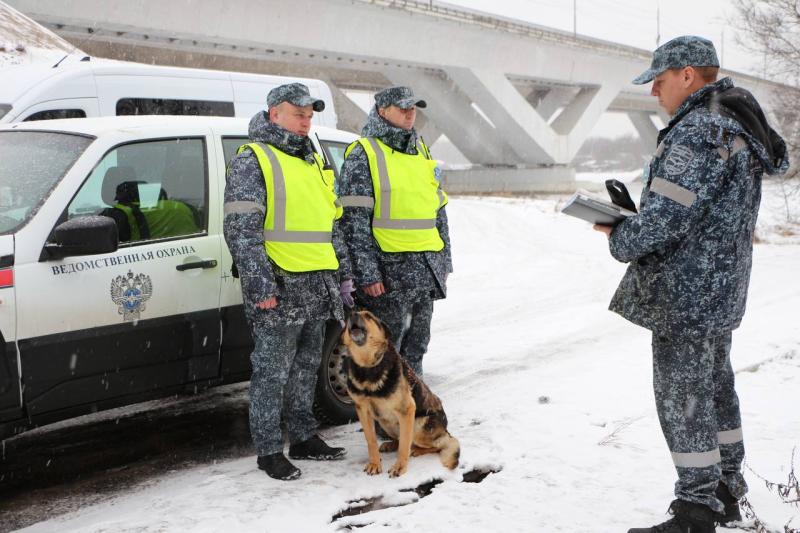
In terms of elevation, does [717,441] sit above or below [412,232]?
below

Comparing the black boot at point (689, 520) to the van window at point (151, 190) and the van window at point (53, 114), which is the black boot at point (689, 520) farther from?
the van window at point (53, 114)

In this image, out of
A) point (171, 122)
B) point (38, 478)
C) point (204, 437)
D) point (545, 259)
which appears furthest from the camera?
point (545, 259)

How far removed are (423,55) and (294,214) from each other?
24.3 metres

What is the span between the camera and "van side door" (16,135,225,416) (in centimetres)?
376

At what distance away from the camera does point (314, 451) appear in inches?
177

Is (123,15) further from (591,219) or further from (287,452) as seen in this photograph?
(591,219)

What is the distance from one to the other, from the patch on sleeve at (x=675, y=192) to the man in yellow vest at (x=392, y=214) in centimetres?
195

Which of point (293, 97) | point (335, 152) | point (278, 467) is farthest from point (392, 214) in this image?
point (278, 467)

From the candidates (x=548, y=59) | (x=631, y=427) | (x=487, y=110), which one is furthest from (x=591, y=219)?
(x=548, y=59)

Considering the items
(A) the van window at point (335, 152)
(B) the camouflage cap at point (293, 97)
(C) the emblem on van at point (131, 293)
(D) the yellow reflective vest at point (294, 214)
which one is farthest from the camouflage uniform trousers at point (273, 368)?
(A) the van window at point (335, 152)

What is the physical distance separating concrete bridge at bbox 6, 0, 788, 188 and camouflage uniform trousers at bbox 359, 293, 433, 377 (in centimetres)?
1561

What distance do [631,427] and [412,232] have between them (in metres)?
1.81

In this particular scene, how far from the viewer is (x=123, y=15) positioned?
18750 mm

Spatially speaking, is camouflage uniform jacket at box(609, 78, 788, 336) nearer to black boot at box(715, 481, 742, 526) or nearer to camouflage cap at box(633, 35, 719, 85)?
camouflage cap at box(633, 35, 719, 85)
